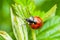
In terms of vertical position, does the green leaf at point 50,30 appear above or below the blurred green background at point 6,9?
below

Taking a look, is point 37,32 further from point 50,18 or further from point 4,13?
point 4,13

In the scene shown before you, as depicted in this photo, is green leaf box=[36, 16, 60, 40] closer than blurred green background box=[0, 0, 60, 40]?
Yes

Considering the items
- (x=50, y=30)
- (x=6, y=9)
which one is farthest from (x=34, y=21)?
(x=6, y=9)

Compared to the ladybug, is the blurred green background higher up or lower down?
higher up

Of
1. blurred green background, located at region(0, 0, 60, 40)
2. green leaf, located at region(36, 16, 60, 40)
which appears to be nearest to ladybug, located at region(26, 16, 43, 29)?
green leaf, located at region(36, 16, 60, 40)

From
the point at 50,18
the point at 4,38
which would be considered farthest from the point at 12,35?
the point at 50,18

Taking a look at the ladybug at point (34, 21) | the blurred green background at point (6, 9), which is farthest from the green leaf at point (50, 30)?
the blurred green background at point (6, 9)

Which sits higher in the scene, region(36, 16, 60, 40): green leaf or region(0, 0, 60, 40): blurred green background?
region(0, 0, 60, 40): blurred green background

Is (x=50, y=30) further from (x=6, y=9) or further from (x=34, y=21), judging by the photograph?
(x=6, y=9)

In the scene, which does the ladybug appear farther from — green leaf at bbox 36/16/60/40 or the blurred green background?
the blurred green background

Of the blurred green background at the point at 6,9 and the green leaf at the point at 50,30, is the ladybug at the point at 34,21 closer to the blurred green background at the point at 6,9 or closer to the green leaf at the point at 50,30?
the green leaf at the point at 50,30
